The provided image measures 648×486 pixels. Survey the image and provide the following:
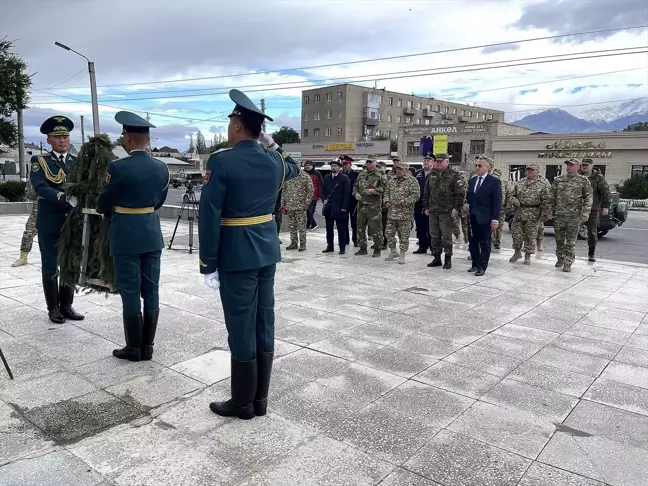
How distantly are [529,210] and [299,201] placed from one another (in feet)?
14.1

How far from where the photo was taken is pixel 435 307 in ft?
20.0

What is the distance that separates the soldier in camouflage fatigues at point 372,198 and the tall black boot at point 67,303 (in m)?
5.69

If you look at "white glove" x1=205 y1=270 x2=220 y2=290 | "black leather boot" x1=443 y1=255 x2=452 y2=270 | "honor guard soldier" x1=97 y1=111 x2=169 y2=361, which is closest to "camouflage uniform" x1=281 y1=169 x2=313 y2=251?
"black leather boot" x1=443 y1=255 x2=452 y2=270

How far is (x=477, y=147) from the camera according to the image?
50.1 m

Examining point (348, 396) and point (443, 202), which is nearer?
point (348, 396)

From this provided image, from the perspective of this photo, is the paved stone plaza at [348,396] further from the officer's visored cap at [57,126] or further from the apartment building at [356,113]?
the apartment building at [356,113]

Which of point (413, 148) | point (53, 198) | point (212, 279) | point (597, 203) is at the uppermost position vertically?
point (413, 148)

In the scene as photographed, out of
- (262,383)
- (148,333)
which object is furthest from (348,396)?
(148,333)

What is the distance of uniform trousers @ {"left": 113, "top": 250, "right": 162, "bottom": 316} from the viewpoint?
410cm

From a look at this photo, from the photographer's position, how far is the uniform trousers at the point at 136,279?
410 cm

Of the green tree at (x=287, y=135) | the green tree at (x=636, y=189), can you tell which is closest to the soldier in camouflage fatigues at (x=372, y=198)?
the green tree at (x=636, y=189)

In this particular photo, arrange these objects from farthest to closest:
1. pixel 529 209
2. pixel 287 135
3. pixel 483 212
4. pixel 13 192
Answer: pixel 287 135 → pixel 13 192 → pixel 529 209 → pixel 483 212

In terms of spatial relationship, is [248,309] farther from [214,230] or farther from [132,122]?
[132,122]

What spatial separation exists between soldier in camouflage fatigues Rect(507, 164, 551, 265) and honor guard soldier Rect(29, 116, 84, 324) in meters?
7.32
